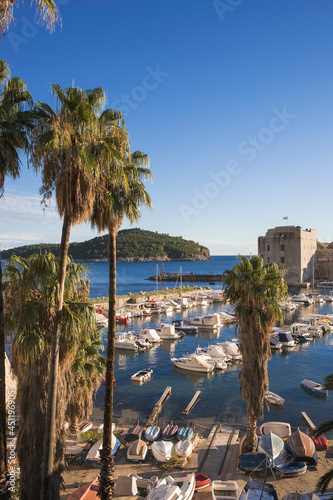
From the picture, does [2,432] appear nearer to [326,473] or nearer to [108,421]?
[108,421]

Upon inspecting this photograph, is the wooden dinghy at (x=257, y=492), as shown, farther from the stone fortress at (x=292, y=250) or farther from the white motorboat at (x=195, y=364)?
the stone fortress at (x=292, y=250)

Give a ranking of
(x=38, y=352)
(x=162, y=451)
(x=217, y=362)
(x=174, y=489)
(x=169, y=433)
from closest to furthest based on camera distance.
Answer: (x=38, y=352)
(x=174, y=489)
(x=162, y=451)
(x=169, y=433)
(x=217, y=362)

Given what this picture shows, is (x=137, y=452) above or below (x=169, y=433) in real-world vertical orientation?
above

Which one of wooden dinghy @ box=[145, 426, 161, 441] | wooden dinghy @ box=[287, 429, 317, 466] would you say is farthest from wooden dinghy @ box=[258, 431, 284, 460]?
wooden dinghy @ box=[145, 426, 161, 441]

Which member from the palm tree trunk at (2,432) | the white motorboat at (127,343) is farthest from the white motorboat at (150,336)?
the palm tree trunk at (2,432)

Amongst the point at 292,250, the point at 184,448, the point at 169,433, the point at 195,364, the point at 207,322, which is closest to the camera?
the point at 184,448

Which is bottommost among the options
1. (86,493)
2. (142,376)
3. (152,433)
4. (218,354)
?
(142,376)

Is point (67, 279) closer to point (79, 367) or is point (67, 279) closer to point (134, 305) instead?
point (79, 367)

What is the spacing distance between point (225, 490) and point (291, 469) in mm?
3265

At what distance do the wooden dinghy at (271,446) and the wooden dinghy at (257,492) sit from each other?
2.64 metres

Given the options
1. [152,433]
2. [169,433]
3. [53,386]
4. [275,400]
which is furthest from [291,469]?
[275,400]

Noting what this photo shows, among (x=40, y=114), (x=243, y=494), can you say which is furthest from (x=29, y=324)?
(x=243, y=494)

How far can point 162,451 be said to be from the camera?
14875mm

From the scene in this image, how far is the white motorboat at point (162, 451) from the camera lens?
48.4ft
